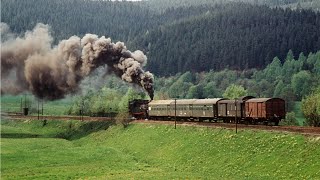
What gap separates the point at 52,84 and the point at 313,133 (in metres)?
46.1

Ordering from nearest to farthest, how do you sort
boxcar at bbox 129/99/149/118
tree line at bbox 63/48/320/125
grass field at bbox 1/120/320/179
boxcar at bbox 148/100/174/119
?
grass field at bbox 1/120/320/179 < boxcar at bbox 148/100/174/119 < boxcar at bbox 129/99/149/118 < tree line at bbox 63/48/320/125

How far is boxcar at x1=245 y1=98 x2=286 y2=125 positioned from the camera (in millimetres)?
55562

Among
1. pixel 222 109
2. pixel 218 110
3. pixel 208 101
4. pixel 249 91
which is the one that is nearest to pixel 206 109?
pixel 208 101

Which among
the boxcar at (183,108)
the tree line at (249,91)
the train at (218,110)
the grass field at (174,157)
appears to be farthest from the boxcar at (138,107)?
the grass field at (174,157)

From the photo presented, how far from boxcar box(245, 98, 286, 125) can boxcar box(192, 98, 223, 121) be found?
8452 mm

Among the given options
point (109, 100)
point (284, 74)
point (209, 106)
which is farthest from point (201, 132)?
point (284, 74)

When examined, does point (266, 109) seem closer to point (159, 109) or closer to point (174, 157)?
point (174, 157)

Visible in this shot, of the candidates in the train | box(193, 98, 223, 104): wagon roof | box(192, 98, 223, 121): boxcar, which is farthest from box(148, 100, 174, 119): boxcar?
box(193, 98, 223, 104): wagon roof

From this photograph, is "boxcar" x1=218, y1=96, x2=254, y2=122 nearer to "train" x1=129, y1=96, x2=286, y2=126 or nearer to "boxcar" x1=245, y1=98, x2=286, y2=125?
"train" x1=129, y1=96, x2=286, y2=126

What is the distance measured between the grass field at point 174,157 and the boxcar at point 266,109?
5424 mm

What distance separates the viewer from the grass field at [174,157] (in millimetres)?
39406

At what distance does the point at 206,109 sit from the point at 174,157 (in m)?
17.5

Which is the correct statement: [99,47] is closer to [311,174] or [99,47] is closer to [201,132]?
[201,132]

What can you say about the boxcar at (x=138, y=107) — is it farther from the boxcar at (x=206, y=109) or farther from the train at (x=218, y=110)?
the boxcar at (x=206, y=109)
